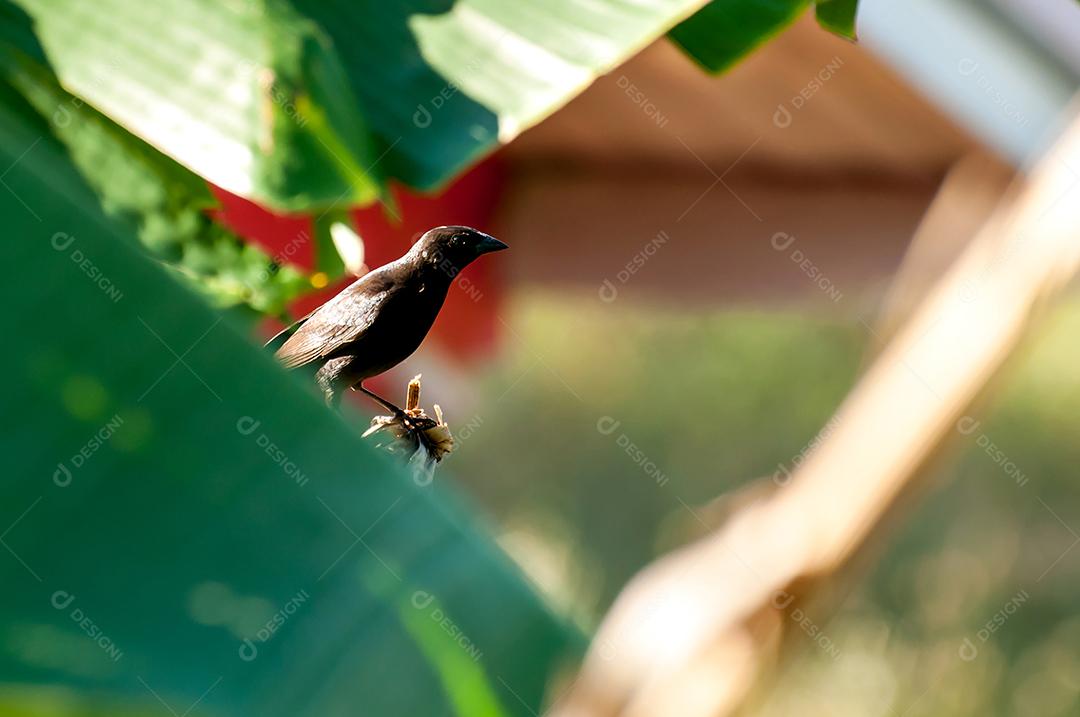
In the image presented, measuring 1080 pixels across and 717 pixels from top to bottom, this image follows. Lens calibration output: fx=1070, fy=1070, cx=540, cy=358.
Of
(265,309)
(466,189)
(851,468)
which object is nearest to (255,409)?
(265,309)

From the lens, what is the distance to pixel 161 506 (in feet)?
1.00

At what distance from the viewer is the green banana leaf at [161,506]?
11.2 inches

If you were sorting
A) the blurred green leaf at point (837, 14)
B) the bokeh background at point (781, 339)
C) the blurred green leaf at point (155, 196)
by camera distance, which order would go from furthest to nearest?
the bokeh background at point (781, 339), the blurred green leaf at point (837, 14), the blurred green leaf at point (155, 196)

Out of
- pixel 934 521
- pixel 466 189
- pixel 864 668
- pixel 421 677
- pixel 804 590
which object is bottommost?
pixel 864 668

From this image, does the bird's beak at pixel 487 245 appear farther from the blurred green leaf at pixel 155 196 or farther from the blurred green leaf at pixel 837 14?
the blurred green leaf at pixel 837 14

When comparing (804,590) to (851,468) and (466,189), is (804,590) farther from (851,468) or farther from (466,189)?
(466,189)

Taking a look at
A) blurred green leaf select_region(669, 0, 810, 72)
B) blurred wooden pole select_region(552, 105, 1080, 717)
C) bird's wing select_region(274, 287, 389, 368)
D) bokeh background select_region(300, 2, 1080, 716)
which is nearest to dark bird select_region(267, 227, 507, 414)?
bird's wing select_region(274, 287, 389, 368)

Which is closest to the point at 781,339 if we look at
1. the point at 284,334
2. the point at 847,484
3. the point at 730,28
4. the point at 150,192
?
the point at 847,484

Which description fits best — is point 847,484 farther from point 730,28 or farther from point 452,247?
point 452,247

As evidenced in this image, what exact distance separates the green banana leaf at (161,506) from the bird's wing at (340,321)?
0.11ft

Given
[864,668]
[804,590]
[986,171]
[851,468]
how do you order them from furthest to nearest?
[864,668]
[986,171]
[851,468]
[804,590]

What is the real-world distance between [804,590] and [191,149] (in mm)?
795

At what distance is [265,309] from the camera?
0.40m


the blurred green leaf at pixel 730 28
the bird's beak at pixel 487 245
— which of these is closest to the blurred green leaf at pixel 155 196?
the bird's beak at pixel 487 245
